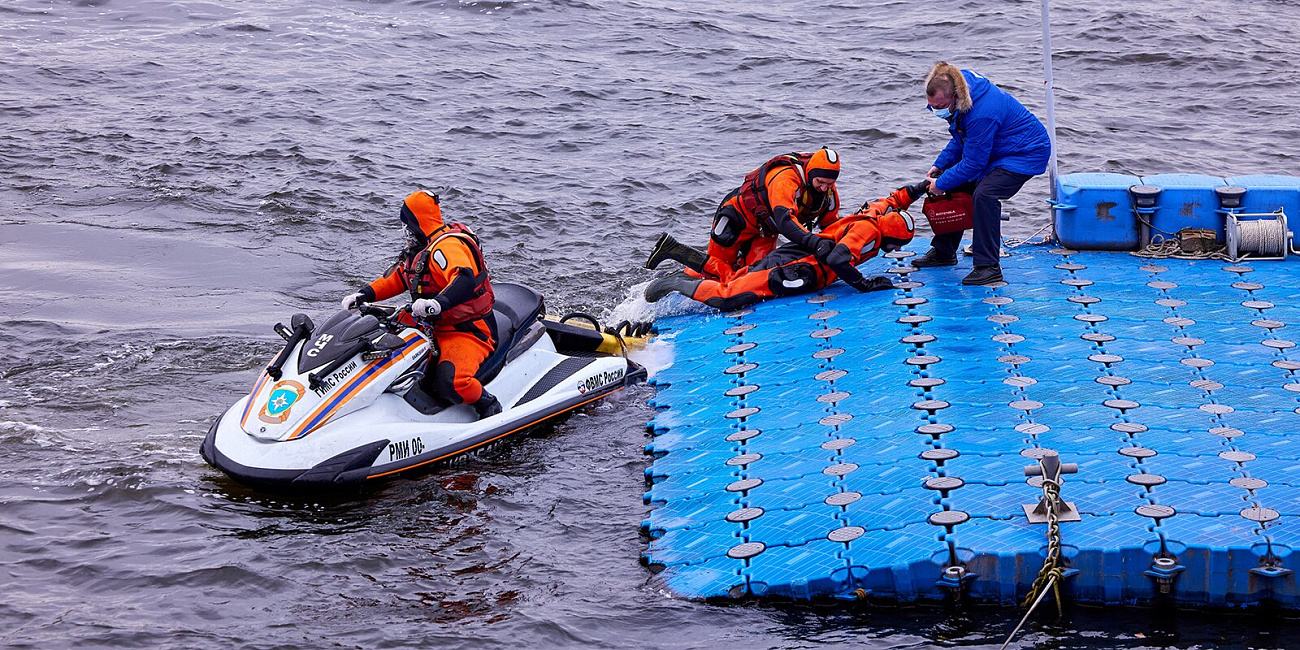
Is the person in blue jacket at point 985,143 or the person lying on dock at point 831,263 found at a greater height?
the person in blue jacket at point 985,143

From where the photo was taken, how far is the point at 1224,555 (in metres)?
5.69

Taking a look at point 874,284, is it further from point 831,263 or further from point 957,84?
point 957,84

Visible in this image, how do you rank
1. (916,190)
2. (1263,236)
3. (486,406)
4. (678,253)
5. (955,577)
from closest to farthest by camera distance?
(955,577) → (486,406) → (916,190) → (1263,236) → (678,253)

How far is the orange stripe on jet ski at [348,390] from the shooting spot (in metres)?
7.16

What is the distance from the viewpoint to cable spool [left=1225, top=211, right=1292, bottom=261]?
990 centimetres

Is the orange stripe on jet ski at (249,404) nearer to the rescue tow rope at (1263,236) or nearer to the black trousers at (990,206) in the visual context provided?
the black trousers at (990,206)

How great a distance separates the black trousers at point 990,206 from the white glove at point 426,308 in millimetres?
4258

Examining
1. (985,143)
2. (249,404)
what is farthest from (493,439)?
(985,143)

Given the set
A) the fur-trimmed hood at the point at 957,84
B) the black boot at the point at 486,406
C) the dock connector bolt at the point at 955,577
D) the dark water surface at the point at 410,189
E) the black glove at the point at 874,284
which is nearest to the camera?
the dock connector bolt at the point at 955,577

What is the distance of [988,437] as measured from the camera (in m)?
6.96

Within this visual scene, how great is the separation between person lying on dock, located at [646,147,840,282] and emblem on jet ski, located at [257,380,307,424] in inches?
158

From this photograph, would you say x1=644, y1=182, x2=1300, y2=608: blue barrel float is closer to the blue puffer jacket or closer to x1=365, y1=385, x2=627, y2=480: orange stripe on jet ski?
x1=365, y1=385, x2=627, y2=480: orange stripe on jet ski

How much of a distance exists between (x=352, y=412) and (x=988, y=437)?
12.1 ft

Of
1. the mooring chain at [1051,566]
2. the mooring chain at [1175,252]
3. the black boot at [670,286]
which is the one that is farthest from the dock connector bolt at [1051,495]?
the mooring chain at [1175,252]
